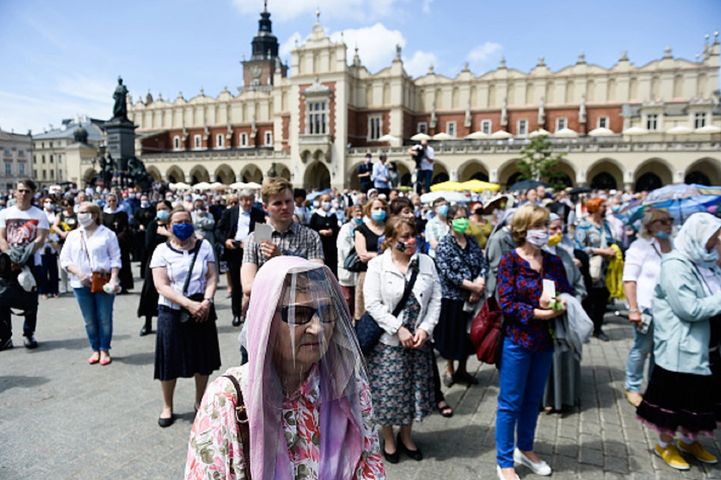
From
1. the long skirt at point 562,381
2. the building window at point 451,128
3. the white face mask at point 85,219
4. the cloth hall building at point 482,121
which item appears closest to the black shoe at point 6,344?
the white face mask at point 85,219

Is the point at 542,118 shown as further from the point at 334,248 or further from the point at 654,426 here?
the point at 654,426

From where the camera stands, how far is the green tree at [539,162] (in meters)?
33.5

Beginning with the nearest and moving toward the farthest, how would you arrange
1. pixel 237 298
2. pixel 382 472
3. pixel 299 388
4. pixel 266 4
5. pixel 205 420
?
pixel 205 420 < pixel 299 388 < pixel 382 472 < pixel 237 298 < pixel 266 4

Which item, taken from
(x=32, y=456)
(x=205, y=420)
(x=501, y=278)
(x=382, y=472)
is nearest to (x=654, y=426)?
(x=501, y=278)

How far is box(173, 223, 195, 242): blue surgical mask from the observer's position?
156 inches

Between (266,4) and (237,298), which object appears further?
(266,4)

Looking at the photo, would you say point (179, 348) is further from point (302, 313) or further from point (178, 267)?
point (302, 313)

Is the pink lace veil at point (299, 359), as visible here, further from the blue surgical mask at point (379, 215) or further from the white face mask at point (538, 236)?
the blue surgical mask at point (379, 215)

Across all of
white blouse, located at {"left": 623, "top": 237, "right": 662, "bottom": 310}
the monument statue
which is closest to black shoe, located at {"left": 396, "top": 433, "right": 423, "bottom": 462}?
white blouse, located at {"left": 623, "top": 237, "right": 662, "bottom": 310}

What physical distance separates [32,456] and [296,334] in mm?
3321

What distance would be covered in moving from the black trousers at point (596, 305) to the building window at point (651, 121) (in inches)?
1580

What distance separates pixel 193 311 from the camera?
3.83 meters

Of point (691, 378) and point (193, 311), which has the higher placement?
point (193, 311)

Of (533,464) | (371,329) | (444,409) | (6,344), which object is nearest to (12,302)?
(6,344)
